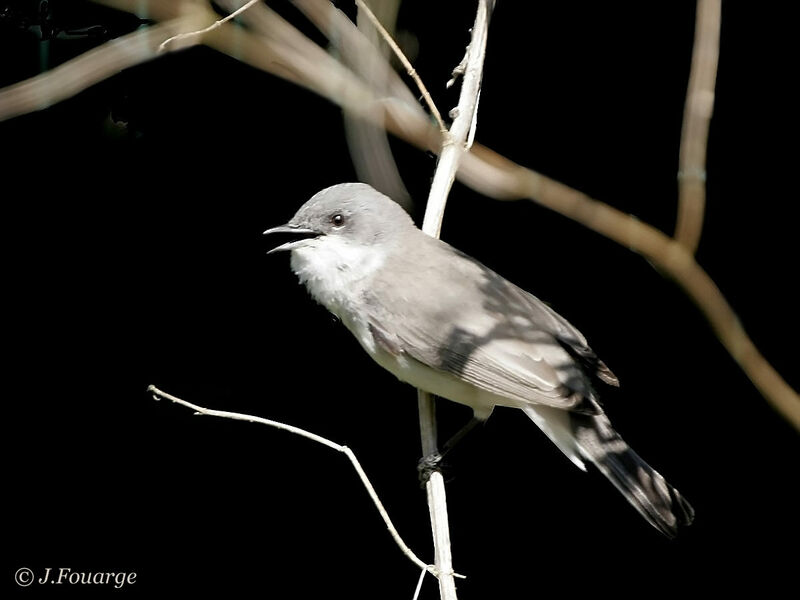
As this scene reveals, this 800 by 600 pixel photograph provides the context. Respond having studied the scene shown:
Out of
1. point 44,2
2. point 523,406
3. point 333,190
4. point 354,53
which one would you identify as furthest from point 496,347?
point 44,2

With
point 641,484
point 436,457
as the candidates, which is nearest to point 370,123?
point 436,457

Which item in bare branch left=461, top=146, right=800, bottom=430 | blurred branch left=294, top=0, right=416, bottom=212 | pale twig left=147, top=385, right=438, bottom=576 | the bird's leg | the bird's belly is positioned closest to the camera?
bare branch left=461, top=146, right=800, bottom=430

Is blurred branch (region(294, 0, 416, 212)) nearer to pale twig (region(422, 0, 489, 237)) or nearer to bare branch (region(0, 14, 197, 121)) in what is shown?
bare branch (region(0, 14, 197, 121))

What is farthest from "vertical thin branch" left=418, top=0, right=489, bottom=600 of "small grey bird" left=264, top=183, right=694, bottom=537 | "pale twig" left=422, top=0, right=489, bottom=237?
"small grey bird" left=264, top=183, right=694, bottom=537

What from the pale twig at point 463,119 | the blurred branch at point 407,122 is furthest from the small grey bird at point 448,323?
the blurred branch at point 407,122

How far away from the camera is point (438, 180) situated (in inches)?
120

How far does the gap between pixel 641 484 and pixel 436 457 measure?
2.12 feet

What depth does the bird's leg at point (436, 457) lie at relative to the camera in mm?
2939

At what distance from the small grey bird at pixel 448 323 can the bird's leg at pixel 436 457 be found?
3.7 inches

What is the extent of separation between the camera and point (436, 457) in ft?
9.74

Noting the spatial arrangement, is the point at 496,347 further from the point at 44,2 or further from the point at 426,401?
the point at 44,2

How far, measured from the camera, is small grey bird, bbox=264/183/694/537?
118 inches

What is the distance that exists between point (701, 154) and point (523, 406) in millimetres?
2028

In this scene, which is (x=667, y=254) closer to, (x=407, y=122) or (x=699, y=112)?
(x=699, y=112)
